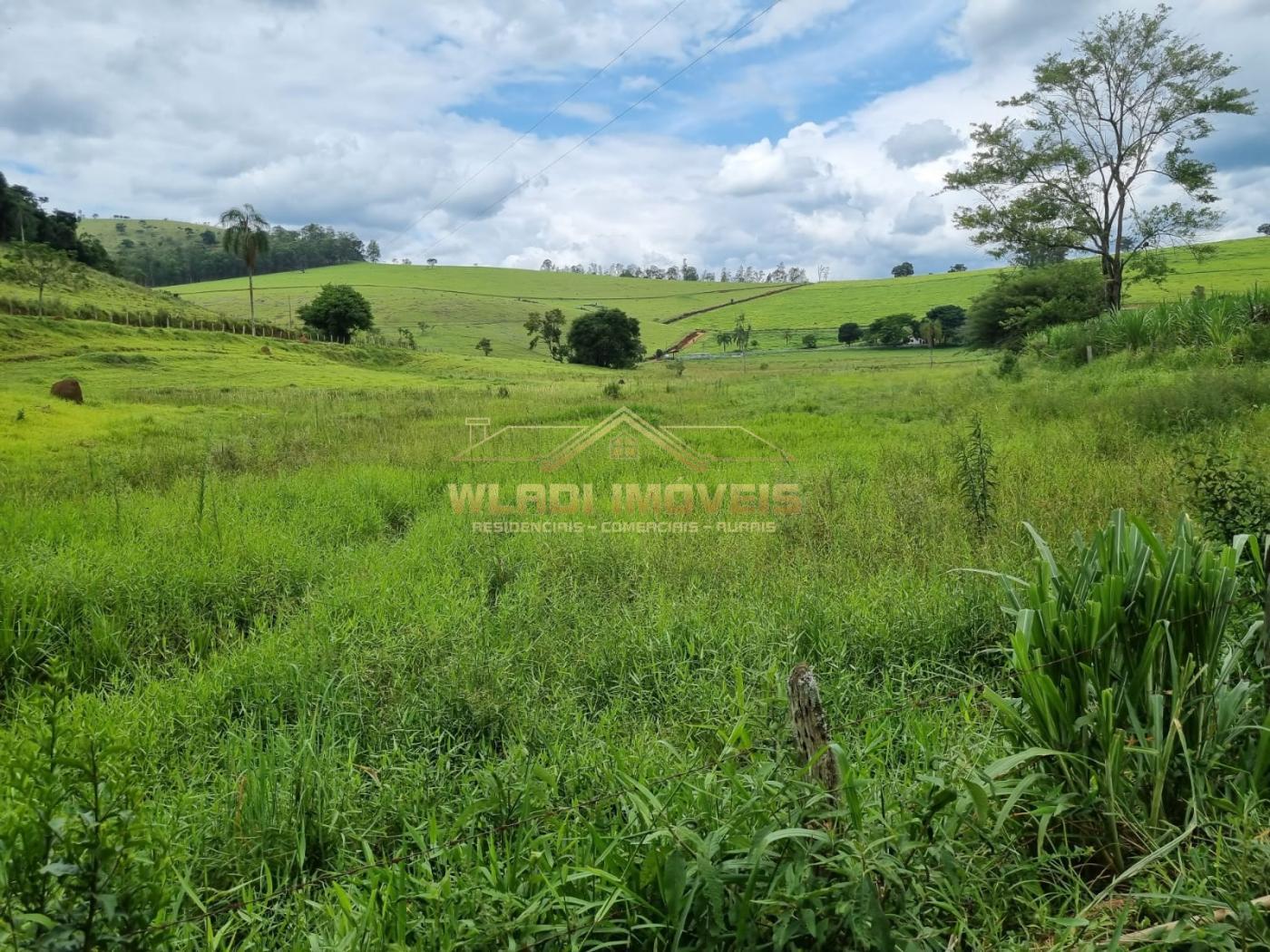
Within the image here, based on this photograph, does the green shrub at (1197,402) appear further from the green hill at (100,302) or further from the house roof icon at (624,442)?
the green hill at (100,302)

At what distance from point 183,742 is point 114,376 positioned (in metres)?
24.4

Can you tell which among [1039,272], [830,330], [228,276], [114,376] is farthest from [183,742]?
[228,276]

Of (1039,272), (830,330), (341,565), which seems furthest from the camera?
(830,330)

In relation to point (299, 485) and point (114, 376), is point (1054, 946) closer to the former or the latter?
point (299, 485)

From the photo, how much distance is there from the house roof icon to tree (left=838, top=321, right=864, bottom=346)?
4937cm

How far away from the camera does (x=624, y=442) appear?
35.3 ft

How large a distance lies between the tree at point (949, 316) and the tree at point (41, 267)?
5999 centimetres

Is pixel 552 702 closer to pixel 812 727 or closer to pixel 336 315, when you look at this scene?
pixel 812 727

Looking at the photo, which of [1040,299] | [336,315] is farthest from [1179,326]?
[336,315]

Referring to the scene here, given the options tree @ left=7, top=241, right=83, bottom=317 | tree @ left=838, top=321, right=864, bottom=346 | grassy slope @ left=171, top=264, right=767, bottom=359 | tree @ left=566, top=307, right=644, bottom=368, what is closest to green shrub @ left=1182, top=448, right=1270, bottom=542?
tree @ left=7, top=241, right=83, bottom=317

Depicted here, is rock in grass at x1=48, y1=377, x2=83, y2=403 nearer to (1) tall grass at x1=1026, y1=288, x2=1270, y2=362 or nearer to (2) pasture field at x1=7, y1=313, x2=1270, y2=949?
(2) pasture field at x1=7, y1=313, x2=1270, y2=949

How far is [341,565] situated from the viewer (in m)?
5.17

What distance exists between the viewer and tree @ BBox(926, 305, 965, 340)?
54.4m

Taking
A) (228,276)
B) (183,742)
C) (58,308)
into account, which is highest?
(228,276)
